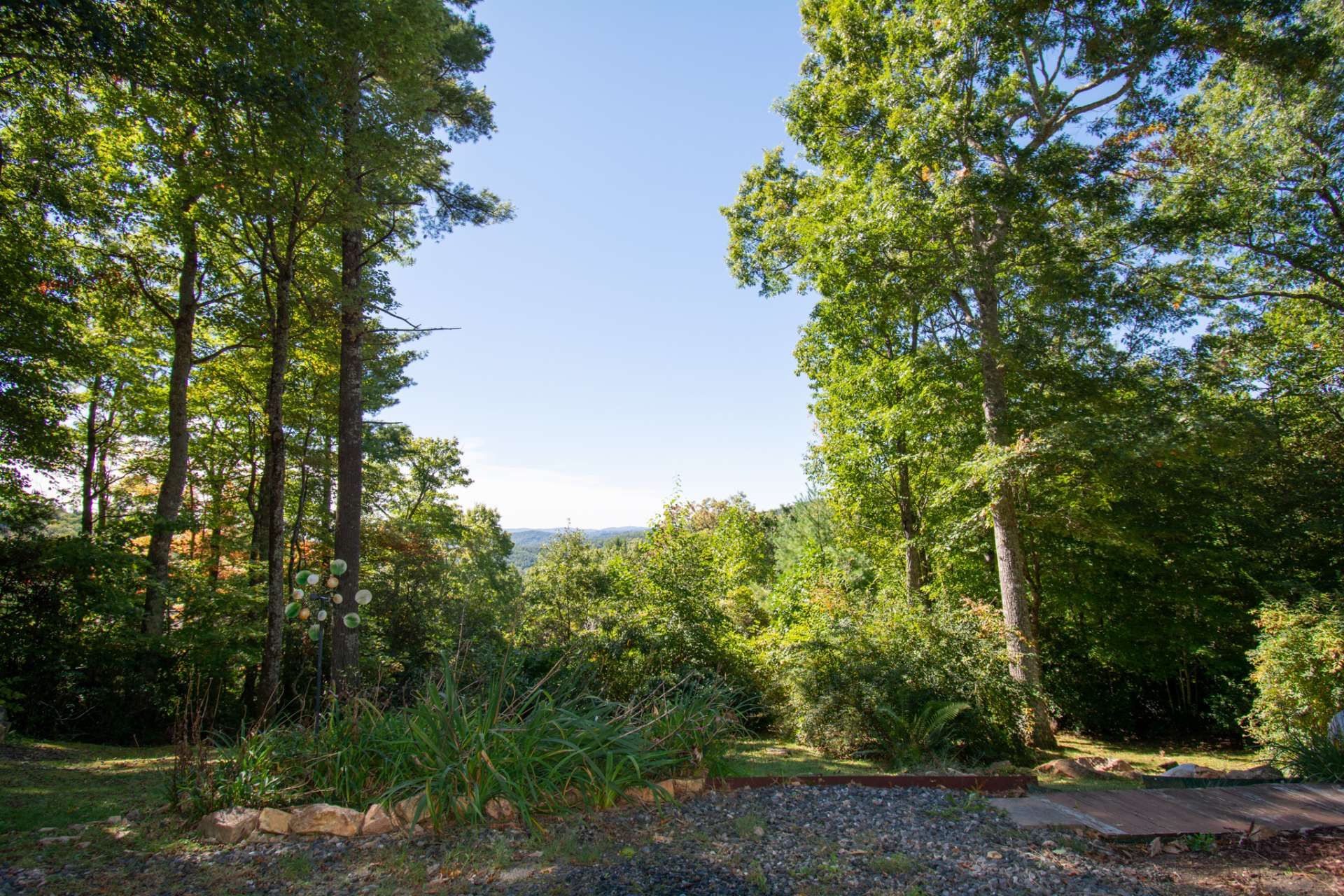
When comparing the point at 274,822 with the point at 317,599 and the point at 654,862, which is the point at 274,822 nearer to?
the point at 654,862

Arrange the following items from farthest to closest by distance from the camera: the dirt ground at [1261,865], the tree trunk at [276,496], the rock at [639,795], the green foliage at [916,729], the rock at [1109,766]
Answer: the tree trunk at [276,496]
the rock at [1109,766]
the green foliage at [916,729]
the rock at [639,795]
the dirt ground at [1261,865]

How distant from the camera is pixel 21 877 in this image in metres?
3.04

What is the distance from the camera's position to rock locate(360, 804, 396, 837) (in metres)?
3.59

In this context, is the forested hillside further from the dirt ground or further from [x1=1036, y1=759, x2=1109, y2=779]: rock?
the dirt ground

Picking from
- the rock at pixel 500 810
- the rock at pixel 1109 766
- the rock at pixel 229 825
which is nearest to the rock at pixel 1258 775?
the rock at pixel 1109 766

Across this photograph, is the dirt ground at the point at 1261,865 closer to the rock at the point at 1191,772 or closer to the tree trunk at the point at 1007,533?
the rock at the point at 1191,772

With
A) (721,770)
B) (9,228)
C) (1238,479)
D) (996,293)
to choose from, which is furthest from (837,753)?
(9,228)

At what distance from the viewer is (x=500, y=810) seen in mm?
3711

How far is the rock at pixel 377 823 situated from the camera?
359 cm

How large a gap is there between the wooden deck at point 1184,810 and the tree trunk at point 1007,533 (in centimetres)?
329

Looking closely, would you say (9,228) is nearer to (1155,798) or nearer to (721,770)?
(721,770)

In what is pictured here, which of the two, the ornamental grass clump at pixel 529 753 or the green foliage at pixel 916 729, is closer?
the ornamental grass clump at pixel 529 753

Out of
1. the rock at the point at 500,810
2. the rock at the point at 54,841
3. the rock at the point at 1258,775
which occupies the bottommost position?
the rock at the point at 1258,775

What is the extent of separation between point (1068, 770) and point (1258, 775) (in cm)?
158
